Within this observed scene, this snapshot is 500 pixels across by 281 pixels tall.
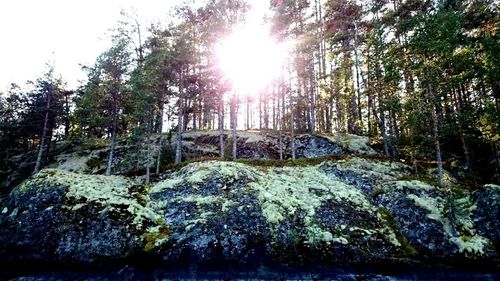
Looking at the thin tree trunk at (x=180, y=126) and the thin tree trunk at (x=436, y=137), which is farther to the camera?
the thin tree trunk at (x=180, y=126)

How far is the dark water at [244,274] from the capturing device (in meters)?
12.2

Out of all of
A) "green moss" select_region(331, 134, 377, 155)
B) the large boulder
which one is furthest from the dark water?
"green moss" select_region(331, 134, 377, 155)

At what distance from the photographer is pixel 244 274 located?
12383 millimetres

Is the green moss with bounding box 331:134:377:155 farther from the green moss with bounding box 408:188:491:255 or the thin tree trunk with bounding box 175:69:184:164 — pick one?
the thin tree trunk with bounding box 175:69:184:164

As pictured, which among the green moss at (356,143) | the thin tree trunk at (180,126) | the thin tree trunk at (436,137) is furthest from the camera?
the green moss at (356,143)

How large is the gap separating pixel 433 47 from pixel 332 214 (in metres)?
10.7

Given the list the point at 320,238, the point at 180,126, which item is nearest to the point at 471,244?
the point at 320,238

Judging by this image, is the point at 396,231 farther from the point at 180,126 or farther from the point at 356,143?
the point at 180,126

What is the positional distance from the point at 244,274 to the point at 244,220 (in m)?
2.91

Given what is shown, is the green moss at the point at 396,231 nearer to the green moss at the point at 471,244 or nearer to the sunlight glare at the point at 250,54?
the green moss at the point at 471,244

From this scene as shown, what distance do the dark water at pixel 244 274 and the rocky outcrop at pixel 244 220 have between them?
664mm

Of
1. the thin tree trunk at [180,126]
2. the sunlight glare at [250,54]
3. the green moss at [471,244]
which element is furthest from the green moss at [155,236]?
the sunlight glare at [250,54]

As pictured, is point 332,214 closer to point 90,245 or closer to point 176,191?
point 176,191

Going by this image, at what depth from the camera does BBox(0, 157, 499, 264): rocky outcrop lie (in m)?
13.8
